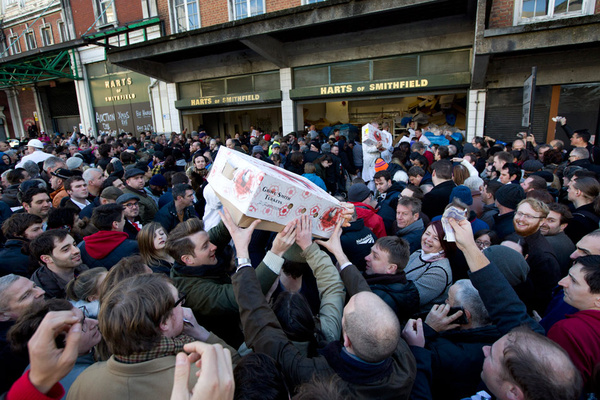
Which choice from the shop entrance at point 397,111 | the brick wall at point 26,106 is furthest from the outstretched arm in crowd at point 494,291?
the brick wall at point 26,106

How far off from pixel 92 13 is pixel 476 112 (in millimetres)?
19207

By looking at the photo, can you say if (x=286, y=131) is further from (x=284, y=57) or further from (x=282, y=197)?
(x=282, y=197)

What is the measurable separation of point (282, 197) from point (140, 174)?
328cm

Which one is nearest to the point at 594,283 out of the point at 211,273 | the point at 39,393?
the point at 211,273

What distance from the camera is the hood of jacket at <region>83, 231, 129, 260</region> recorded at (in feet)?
9.30

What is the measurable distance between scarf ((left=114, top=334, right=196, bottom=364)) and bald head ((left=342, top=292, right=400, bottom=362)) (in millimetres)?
744

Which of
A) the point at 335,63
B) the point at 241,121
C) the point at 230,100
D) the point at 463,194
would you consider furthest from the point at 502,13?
the point at 241,121

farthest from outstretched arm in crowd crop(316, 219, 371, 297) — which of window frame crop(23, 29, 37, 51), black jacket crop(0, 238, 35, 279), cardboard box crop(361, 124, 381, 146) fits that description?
window frame crop(23, 29, 37, 51)

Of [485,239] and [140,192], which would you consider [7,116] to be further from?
[485,239]

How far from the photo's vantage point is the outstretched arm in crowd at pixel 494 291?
1.70 m

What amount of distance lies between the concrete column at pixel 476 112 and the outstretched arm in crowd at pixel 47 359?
10.7 m

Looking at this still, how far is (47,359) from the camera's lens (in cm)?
114

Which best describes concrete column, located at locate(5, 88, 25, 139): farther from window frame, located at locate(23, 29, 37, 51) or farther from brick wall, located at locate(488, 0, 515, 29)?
brick wall, located at locate(488, 0, 515, 29)

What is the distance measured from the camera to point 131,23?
14.3 m
